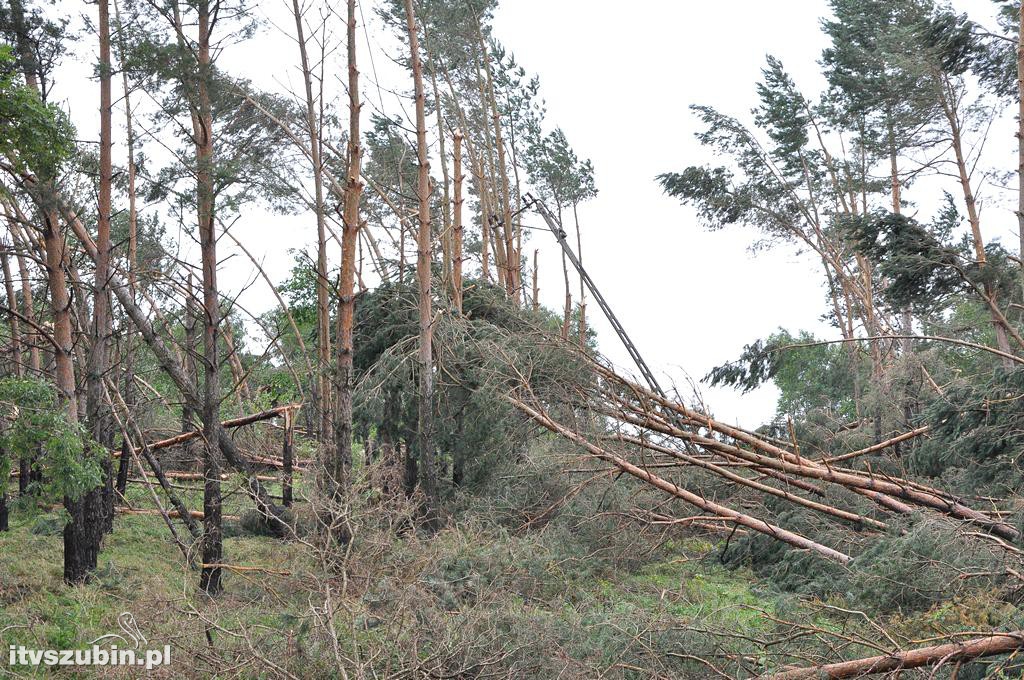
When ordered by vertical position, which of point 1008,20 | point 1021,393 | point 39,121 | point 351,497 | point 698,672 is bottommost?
point 698,672

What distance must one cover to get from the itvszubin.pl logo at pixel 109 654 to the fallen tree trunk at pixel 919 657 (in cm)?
390

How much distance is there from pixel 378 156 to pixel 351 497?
41.2ft

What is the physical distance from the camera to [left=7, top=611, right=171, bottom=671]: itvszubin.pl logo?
6.20 metres

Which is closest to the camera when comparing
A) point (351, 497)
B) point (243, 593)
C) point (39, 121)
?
point (351, 497)

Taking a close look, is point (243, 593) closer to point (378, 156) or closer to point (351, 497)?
point (351, 497)

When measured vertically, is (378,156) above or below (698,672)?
above

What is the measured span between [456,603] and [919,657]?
347cm

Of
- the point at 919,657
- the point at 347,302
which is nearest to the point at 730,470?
the point at 347,302

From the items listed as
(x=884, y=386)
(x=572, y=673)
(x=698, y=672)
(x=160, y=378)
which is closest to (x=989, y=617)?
(x=698, y=672)

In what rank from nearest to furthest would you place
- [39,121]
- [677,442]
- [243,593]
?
1. [39,121]
2. [243,593]
3. [677,442]

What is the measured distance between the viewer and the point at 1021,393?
8.51 meters

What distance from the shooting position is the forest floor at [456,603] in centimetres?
597

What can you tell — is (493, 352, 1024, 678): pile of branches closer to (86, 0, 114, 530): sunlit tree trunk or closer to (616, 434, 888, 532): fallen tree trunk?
(616, 434, 888, 532): fallen tree trunk

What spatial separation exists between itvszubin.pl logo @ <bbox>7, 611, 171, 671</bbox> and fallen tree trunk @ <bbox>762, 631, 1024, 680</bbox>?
12.8 ft
